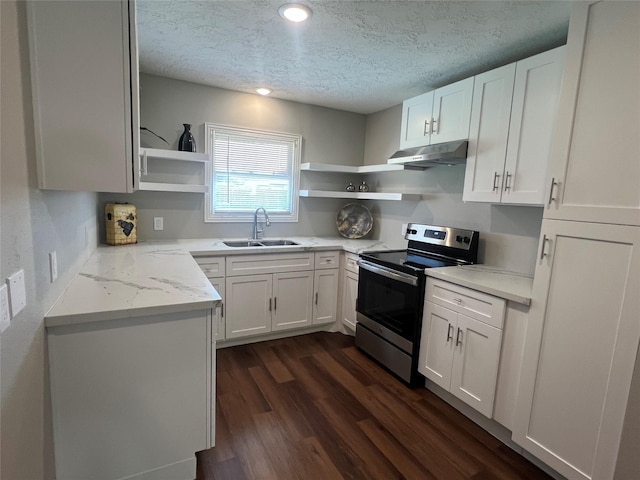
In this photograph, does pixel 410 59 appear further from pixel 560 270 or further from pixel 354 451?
pixel 354 451

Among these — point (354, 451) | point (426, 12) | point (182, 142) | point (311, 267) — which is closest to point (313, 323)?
point (311, 267)

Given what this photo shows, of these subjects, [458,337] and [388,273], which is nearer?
[458,337]

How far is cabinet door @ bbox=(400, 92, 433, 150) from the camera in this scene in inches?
107

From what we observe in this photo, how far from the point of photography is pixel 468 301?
209 centimetres

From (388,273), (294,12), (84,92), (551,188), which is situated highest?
(294,12)

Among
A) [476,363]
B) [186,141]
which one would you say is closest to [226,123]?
[186,141]

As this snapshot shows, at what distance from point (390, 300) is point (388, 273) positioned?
22 centimetres

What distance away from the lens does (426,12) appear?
1768 mm

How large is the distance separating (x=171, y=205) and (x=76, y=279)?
153 cm

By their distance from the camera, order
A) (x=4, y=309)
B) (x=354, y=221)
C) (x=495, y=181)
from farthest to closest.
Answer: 1. (x=354, y=221)
2. (x=495, y=181)
3. (x=4, y=309)

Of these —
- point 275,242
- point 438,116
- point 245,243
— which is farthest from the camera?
point 275,242

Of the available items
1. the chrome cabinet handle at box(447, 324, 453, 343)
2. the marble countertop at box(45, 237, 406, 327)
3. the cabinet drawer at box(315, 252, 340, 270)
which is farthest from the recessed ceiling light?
the chrome cabinet handle at box(447, 324, 453, 343)

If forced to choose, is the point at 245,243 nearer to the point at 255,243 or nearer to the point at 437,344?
the point at 255,243

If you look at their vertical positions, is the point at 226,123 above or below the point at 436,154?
above
